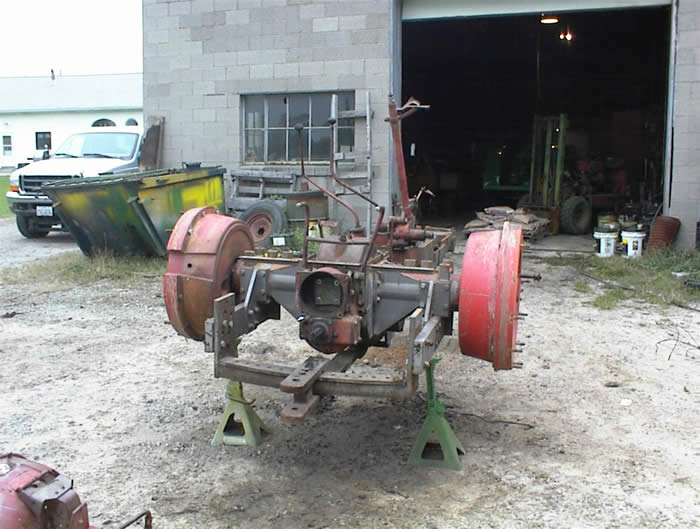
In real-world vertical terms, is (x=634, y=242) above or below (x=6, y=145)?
below

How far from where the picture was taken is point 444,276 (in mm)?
3990

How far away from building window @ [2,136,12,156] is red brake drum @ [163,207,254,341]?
38997 millimetres

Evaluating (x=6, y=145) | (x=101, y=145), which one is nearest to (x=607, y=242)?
(x=101, y=145)

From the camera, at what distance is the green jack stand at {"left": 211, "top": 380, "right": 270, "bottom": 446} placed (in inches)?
165

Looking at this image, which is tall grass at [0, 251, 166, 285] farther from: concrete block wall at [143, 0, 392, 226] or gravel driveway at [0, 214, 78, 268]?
concrete block wall at [143, 0, 392, 226]

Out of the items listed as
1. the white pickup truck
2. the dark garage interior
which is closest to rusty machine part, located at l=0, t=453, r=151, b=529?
the white pickup truck

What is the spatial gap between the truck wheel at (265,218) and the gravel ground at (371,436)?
4.15 metres

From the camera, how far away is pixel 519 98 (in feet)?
69.7

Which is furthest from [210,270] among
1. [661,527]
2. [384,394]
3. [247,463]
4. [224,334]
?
[661,527]

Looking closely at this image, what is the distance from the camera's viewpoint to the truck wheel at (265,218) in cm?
1080

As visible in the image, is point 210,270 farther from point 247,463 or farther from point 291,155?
point 291,155

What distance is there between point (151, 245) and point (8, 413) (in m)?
5.31

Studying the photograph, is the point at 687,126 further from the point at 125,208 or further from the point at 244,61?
the point at 125,208

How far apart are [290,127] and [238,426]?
8626mm
